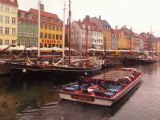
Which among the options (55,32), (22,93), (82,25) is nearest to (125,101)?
(22,93)

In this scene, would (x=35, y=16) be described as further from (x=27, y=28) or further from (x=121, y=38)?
(x=121, y=38)

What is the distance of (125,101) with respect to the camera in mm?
26250

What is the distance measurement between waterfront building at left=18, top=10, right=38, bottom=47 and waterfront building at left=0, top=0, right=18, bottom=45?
8.14 ft

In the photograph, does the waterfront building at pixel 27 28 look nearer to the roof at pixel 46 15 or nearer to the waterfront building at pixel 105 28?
the roof at pixel 46 15

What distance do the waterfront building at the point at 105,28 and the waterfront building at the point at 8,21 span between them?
43.6 metres

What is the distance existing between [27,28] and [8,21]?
21.8ft

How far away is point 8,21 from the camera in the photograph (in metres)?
67.8

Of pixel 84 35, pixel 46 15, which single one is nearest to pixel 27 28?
pixel 46 15

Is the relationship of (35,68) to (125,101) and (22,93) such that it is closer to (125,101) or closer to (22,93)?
(22,93)

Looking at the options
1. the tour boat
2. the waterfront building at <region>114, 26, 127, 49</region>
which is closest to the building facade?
the waterfront building at <region>114, 26, 127, 49</region>

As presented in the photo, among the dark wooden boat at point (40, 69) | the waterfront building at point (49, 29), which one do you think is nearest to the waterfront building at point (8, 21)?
the waterfront building at point (49, 29)

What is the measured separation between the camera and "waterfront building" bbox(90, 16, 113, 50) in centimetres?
10982

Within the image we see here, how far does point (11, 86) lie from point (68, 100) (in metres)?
10.8

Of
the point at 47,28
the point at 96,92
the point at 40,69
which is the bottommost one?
the point at 96,92
